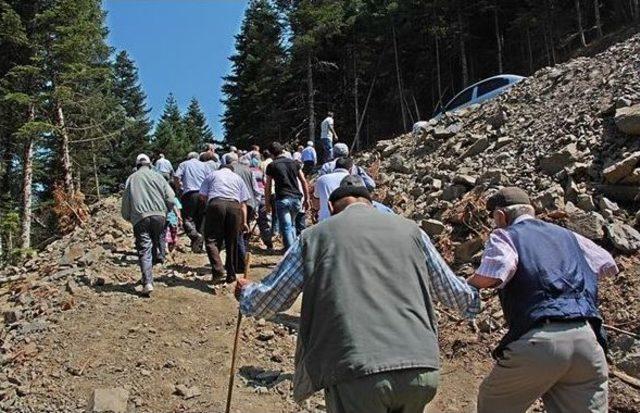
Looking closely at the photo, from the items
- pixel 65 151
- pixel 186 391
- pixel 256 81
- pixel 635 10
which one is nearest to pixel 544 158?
pixel 186 391

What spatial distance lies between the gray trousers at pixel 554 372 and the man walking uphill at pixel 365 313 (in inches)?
30.5

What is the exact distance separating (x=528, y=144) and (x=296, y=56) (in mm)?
24917

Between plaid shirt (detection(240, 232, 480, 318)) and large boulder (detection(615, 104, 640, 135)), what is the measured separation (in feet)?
24.0

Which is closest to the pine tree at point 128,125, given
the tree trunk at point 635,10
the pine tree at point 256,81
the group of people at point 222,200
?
the pine tree at point 256,81

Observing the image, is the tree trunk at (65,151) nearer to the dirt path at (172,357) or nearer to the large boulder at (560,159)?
the dirt path at (172,357)

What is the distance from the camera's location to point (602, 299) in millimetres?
6957

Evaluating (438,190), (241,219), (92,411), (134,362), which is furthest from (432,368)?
(438,190)

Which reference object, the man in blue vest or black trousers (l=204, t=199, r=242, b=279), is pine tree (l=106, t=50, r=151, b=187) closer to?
black trousers (l=204, t=199, r=242, b=279)

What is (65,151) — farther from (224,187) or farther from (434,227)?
(434,227)

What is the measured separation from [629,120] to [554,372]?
738 centimetres

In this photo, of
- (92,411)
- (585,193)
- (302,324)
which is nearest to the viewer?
(302,324)

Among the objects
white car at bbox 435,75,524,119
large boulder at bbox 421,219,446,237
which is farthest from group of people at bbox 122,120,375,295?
white car at bbox 435,75,524,119

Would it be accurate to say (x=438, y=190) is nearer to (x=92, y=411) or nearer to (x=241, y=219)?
(x=241, y=219)

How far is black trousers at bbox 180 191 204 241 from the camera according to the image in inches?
437
